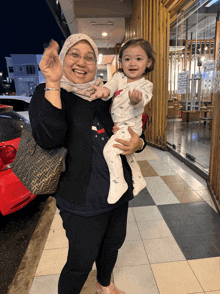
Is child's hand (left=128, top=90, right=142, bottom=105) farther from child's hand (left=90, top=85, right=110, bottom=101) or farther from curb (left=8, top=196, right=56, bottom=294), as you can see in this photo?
curb (left=8, top=196, right=56, bottom=294)

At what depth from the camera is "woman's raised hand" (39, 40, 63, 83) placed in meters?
0.79

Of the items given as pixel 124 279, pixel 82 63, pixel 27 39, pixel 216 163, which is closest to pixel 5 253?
pixel 124 279

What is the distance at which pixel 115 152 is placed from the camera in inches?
39.2

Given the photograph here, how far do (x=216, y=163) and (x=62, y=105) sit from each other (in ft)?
7.93

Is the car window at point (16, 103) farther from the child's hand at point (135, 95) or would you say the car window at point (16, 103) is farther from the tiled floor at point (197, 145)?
the child's hand at point (135, 95)

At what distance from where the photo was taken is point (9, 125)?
237 cm

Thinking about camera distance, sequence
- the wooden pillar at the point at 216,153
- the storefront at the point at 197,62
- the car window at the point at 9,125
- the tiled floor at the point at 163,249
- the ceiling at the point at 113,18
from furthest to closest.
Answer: the ceiling at the point at 113,18 → the storefront at the point at 197,62 → the wooden pillar at the point at 216,153 → the car window at the point at 9,125 → the tiled floor at the point at 163,249

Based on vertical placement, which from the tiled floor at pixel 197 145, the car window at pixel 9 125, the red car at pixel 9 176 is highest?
the car window at pixel 9 125

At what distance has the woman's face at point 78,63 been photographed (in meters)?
0.98

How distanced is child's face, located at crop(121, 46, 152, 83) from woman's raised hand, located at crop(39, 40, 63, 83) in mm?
517

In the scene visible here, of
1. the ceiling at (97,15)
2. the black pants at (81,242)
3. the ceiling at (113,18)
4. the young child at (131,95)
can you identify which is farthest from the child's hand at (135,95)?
the ceiling at (97,15)

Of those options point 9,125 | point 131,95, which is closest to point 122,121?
point 131,95

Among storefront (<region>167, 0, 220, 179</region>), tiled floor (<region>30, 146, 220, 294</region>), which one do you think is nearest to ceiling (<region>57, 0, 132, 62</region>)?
storefront (<region>167, 0, 220, 179</region>)

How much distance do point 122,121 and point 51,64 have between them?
485mm
